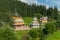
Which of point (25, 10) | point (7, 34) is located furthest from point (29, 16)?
point (7, 34)

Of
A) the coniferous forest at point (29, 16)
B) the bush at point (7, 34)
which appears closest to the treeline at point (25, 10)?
the coniferous forest at point (29, 16)

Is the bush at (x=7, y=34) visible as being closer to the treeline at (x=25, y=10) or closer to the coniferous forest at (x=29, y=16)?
the coniferous forest at (x=29, y=16)

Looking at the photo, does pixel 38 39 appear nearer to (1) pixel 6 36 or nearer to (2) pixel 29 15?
(1) pixel 6 36

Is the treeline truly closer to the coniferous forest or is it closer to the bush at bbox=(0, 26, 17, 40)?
the coniferous forest

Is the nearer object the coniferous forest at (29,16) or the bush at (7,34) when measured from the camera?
the bush at (7,34)

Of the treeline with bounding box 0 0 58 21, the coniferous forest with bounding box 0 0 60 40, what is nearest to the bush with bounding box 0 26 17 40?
the coniferous forest with bounding box 0 0 60 40

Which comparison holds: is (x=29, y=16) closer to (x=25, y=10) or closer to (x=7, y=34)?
(x=25, y=10)

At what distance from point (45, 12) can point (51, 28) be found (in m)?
51.4

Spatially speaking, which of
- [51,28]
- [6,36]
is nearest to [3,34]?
[6,36]

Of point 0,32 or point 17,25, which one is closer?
point 0,32

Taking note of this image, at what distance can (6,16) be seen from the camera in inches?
2029

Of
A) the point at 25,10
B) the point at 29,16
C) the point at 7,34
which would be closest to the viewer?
the point at 7,34

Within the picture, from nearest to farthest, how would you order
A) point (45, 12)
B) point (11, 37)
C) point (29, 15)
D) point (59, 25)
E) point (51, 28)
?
point (11, 37)
point (51, 28)
point (59, 25)
point (29, 15)
point (45, 12)

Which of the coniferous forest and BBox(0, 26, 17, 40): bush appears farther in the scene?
the coniferous forest
